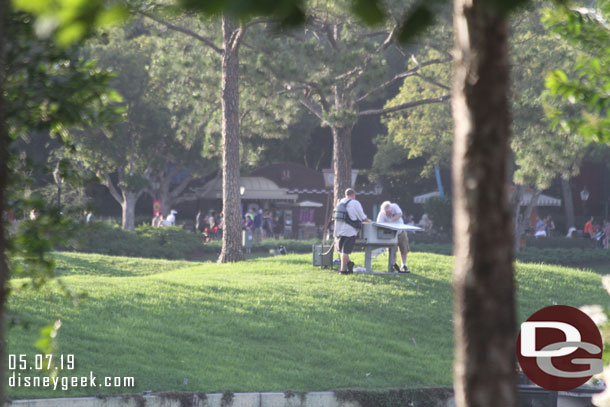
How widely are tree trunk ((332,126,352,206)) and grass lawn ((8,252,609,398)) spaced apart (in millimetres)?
7049

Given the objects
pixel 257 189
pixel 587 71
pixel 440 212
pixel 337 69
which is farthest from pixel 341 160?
pixel 257 189

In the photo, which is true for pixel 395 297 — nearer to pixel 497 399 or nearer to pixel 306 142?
pixel 497 399

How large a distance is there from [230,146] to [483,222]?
2037 cm

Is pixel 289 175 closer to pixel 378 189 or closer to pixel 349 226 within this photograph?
pixel 378 189

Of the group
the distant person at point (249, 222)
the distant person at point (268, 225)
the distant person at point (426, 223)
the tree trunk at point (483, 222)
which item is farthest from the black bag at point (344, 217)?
the distant person at point (268, 225)

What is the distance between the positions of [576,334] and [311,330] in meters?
6.91

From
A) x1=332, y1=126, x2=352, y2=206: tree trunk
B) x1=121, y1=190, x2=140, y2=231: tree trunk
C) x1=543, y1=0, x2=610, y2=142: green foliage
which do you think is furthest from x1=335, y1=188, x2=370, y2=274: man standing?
x1=121, y1=190, x2=140, y2=231: tree trunk

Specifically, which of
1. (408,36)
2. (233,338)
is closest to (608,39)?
(408,36)

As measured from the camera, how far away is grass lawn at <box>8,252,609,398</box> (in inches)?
415

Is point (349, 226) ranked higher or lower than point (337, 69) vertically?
lower

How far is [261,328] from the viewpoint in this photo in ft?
41.2

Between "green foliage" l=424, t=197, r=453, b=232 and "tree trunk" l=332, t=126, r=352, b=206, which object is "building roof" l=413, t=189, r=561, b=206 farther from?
"tree trunk" l=332, t=126, r=352, b=206

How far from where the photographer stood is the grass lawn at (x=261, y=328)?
1053cm

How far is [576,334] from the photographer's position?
6062mm
